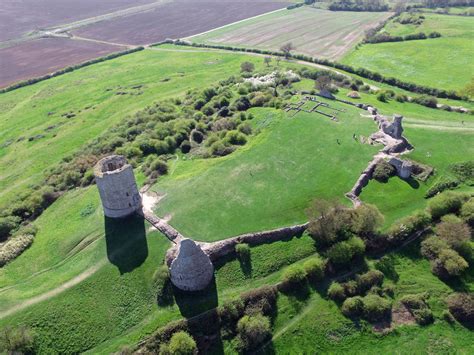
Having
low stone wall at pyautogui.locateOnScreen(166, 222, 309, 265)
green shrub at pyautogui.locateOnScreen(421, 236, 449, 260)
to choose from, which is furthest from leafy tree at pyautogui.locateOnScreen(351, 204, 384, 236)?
low stone wall at pyautogui.locateOnScreen(166, 222, 309, 265)

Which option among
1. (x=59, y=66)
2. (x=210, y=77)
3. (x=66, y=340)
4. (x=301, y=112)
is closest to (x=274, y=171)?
(x=301, y=112)

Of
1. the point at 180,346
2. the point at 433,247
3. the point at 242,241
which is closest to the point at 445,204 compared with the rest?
the point at 433,247

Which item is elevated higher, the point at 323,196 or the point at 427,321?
the point at 323,196

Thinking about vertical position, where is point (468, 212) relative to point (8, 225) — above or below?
above

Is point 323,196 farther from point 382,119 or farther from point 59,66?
point 59,66

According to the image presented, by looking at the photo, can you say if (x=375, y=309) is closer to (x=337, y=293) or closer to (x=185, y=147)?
(x=337, y=293)

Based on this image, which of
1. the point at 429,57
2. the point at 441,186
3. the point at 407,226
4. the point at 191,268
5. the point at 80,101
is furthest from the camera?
the point at 429,57
